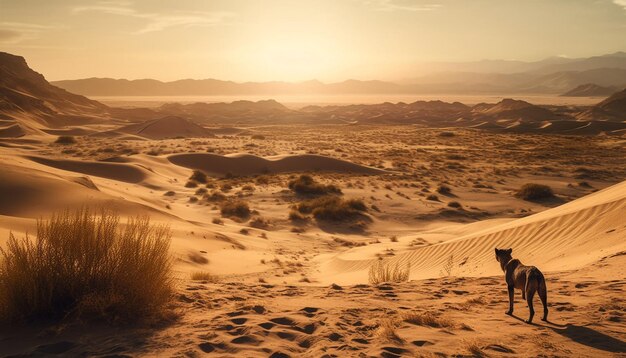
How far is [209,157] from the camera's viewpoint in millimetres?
39812

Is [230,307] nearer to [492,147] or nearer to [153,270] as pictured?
[153,270]

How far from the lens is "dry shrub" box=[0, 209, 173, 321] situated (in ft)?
19.2

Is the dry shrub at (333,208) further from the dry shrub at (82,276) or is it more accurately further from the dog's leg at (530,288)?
the dog's leg at (530,288)

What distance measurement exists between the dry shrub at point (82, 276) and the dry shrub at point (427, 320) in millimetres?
3076

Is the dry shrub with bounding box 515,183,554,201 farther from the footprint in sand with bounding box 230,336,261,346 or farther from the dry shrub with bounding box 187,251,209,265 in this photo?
the footprint in sand with bounding box 230,336,261,346

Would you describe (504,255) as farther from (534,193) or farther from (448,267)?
(534,193)

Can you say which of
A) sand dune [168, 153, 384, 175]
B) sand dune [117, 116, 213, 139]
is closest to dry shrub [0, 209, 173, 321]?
sand dune [168, 153, 384, 175]

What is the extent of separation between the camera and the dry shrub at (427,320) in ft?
21.0

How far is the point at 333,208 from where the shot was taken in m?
23.5

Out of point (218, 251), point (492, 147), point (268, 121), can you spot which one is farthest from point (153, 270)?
point (268, 121)

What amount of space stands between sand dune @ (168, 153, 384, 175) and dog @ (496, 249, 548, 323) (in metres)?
30.5

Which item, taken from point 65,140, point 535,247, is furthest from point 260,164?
point 535,247

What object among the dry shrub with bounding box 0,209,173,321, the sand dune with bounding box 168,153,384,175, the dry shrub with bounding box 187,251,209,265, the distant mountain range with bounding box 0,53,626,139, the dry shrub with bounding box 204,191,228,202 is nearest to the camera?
the dry shrub with bounding box 0,209,173,321

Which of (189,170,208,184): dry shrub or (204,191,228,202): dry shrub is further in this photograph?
(189,170,208,184): dry shrub
